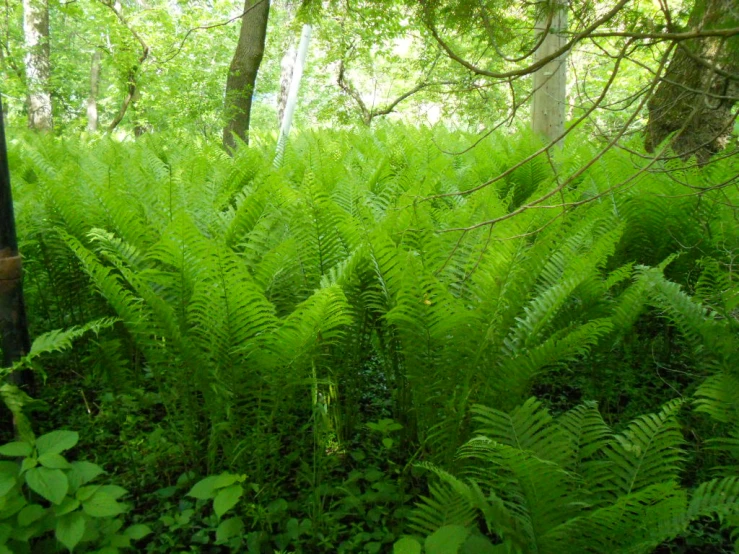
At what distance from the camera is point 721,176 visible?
A: 241cm

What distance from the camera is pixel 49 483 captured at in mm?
1164

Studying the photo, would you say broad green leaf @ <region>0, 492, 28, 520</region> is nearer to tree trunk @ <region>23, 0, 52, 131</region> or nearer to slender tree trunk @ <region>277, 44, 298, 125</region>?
tree trunk @ <region>23, 0, 52, 131</region>

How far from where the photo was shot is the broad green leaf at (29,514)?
1165 millimetres

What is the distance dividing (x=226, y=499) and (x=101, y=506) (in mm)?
269

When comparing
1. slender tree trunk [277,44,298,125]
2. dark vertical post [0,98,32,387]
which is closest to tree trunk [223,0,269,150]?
dark vertical post [0,98,32,387]

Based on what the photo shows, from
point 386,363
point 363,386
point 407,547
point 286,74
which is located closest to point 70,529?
point 407,547

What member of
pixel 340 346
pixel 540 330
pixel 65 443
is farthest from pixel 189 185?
pixel 540 330

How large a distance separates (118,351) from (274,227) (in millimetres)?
758

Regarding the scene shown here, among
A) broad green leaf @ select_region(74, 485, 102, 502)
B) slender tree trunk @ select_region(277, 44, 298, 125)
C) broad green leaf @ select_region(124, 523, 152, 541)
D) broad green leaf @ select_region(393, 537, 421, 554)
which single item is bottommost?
broad green leaf @ select_region(124, 523, 152, 541)

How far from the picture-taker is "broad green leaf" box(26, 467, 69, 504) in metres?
1.14

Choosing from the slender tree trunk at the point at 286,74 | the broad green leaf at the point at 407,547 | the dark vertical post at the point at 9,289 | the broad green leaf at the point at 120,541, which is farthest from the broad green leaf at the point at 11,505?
the slender tree trunk at the point at 286,74

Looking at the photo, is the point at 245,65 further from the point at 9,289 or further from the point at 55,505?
the point at 55,505

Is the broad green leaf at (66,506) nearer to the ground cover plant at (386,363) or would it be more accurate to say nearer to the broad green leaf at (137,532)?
the ground cover plant at (386,363)

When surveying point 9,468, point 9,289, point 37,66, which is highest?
point 37,66
